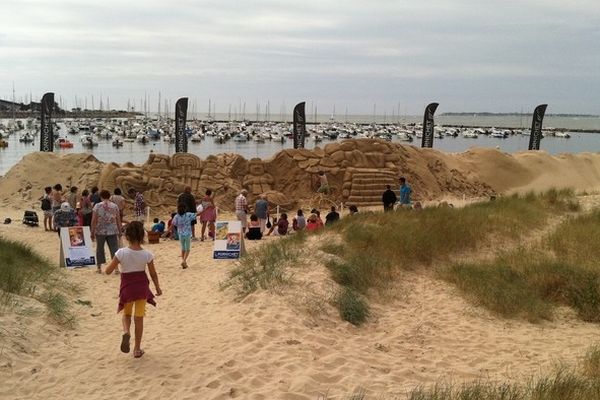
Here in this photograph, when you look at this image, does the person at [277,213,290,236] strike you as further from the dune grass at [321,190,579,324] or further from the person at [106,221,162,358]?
the person at [106,221,162,358]

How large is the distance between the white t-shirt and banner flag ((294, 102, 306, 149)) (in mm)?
19784

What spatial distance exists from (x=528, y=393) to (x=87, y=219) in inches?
441

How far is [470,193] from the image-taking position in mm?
25281

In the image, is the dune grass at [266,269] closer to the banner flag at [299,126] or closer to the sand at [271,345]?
the sand at [271,345]

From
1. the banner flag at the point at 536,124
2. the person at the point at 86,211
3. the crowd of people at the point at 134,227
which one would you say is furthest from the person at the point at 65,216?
the banner flag at the point at 536,124

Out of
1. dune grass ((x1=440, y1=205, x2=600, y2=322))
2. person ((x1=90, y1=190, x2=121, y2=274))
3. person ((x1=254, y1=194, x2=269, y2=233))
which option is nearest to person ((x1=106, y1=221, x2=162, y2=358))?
person ((x1=90, y1=190, x2=121, y2=274))

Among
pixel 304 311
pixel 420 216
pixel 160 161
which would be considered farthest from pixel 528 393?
pixel 160 161

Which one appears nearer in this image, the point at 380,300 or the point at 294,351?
the point at 294,351

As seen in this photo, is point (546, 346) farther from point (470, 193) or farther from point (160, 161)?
point (470, 193)

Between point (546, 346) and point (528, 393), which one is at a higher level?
point (528, 393)

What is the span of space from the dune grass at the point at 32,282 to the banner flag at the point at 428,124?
2252 centimetres

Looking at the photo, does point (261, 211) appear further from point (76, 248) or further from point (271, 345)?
point (271, 345)

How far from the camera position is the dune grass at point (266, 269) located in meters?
8.73

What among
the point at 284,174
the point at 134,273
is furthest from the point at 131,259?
the point at 284,174
